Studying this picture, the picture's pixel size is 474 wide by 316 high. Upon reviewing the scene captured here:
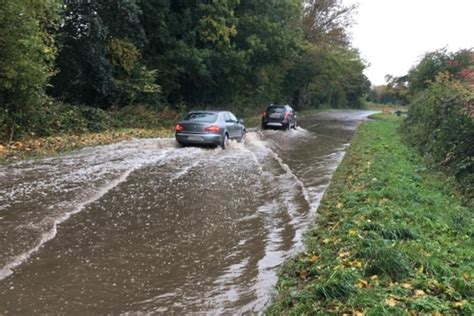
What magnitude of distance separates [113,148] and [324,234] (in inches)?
394

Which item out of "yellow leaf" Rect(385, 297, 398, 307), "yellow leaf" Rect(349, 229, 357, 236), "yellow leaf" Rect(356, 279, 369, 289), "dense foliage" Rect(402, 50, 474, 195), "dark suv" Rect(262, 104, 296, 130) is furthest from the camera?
"dark suv" Rect(262, 104, 296, 130)

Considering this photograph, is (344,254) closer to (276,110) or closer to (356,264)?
(356,264)

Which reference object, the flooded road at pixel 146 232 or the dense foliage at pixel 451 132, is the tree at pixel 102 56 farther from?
the dense foliage at pixel 451 132

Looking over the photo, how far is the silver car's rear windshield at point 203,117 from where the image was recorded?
16.7m

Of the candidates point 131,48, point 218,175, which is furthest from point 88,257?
point 131,48

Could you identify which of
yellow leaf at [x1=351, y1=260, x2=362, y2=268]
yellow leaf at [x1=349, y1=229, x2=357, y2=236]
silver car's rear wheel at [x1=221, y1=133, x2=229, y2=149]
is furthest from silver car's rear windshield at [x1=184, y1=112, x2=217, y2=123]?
yellow leaf at [x1=351, y1=260, x2=362, y2=268]

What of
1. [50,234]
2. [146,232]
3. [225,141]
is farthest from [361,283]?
[225,141]

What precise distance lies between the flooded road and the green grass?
428 mm

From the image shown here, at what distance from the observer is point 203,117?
1686 centimetres

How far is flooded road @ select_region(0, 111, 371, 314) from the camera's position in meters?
4.93

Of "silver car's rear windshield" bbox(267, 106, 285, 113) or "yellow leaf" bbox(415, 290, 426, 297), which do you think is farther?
"silver car's rear windshield" bbox(267, 106, 285, 113)

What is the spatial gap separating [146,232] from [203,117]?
1017 centimetres

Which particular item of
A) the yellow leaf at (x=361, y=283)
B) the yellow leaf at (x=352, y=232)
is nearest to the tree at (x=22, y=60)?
the yellow leaf at (x=352, y=232)

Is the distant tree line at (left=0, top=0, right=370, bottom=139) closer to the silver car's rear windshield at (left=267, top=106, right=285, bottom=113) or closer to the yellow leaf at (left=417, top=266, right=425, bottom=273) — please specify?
the silver car's rear windshield at (left=267, top=106, right=285, bottom=113)
